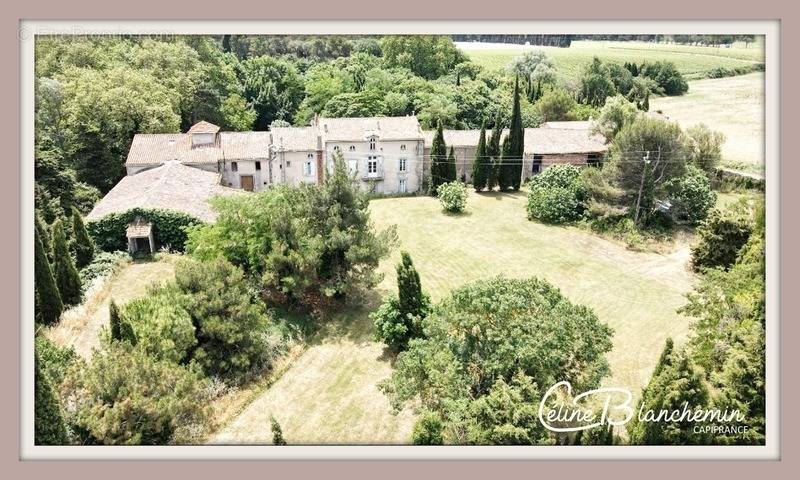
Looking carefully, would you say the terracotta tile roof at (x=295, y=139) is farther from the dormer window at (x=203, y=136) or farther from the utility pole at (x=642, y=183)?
the utility pole at (x=642, y=183)

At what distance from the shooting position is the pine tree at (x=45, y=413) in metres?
15.9

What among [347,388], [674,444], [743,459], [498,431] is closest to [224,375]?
[347,388]

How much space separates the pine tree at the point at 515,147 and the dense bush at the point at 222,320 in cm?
2886

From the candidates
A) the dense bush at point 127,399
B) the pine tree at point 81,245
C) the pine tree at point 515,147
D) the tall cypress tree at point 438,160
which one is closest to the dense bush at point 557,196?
the pine tree at point 515,147

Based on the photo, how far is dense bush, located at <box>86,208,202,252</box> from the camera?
3219 cm

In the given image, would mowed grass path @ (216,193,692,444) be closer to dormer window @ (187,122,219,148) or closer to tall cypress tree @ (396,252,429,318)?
tall cypress tree @ (396,252,429,318)

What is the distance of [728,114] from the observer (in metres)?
39.2

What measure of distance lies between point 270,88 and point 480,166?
32081 mm

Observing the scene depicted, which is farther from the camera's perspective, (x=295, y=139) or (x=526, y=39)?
(x=295, y=139)

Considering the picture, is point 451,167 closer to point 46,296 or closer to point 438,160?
point 438,160

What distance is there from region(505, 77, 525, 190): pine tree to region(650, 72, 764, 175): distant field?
12531 millimetres

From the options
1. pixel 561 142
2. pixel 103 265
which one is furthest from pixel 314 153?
pixel 561 142

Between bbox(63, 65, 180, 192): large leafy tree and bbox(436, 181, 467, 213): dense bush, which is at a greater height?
bbox(63, 65, 180, 192): large leafy tree

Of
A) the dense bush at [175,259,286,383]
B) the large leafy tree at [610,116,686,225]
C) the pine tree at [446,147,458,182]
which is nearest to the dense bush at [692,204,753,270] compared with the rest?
the large leafy tree at [610,116,686,225]
